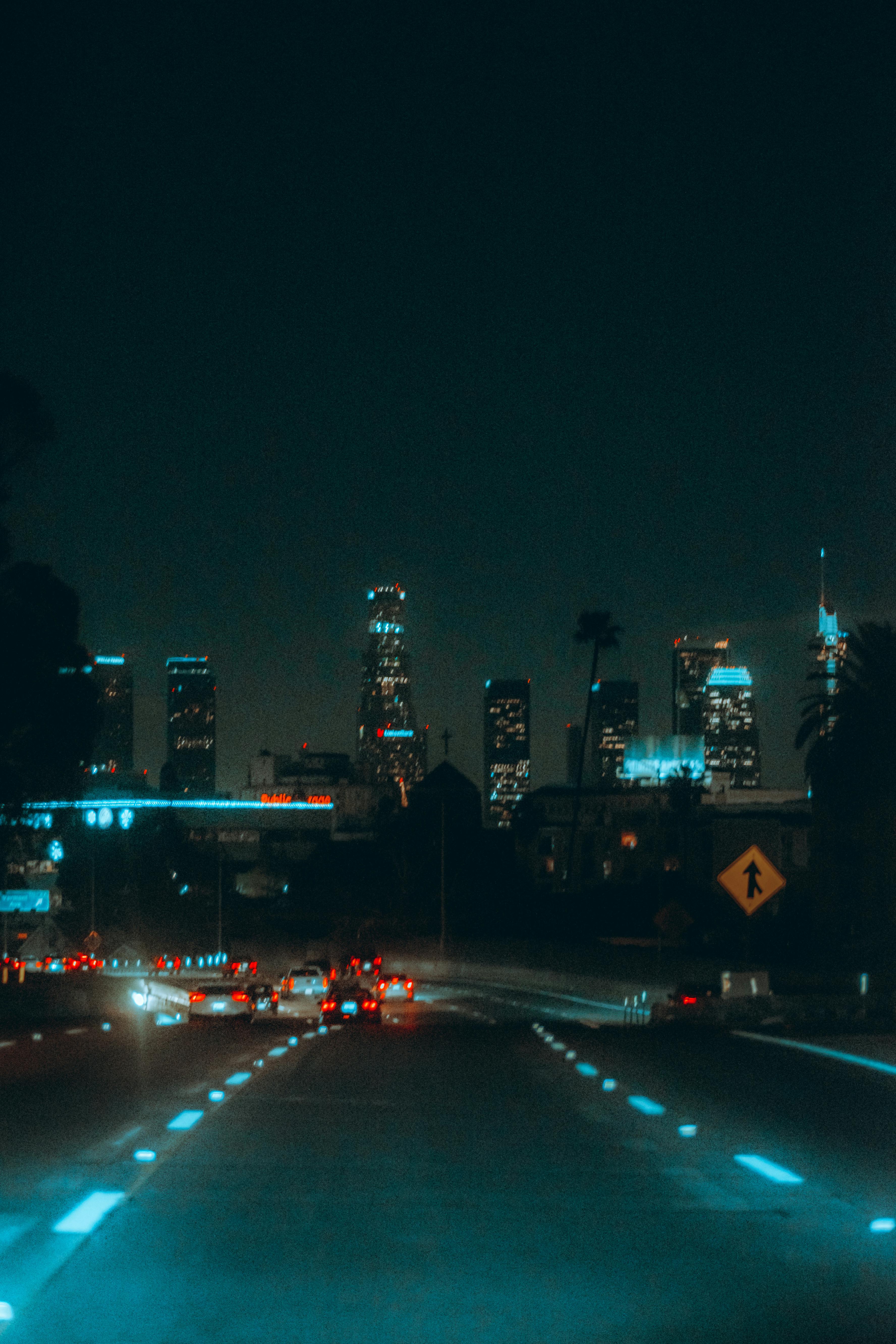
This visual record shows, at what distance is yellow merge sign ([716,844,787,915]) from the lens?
106 ft

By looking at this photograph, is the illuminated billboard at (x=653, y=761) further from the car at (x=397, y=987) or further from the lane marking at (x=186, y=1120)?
the lane marking at (x=186, y=1120)

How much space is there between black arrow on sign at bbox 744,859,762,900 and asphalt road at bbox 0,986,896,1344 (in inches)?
492

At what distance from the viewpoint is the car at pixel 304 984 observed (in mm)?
62594

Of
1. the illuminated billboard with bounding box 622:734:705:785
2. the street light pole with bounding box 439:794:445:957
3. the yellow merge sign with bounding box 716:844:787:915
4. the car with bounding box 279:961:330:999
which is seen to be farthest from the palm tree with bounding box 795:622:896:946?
the illuminated billboard with bounding box 622:734:705:785

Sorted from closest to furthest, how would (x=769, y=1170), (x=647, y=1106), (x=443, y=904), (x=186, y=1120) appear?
(x=769, y=1170) < (x=186, y=1120) < (x=647, y=1106) < (x=443, y=904)

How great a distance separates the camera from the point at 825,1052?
79.1 feet

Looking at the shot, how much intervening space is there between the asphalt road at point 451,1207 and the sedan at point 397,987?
45748 mm

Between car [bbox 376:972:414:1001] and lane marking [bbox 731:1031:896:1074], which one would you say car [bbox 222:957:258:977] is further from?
lane marking [bbox 731:1031:896:1074]

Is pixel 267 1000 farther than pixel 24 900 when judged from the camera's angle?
Yes

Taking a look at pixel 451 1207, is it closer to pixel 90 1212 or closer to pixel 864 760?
pixel 90 1212

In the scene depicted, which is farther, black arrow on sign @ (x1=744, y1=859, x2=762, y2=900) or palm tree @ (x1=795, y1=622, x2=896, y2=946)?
palm tree @ (x1=795, y1=622, x2=896, y2=946)


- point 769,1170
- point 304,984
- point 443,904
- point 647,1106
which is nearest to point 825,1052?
point 647,1106

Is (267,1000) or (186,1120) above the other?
(186,1120)

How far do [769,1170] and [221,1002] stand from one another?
32597 millimetres
